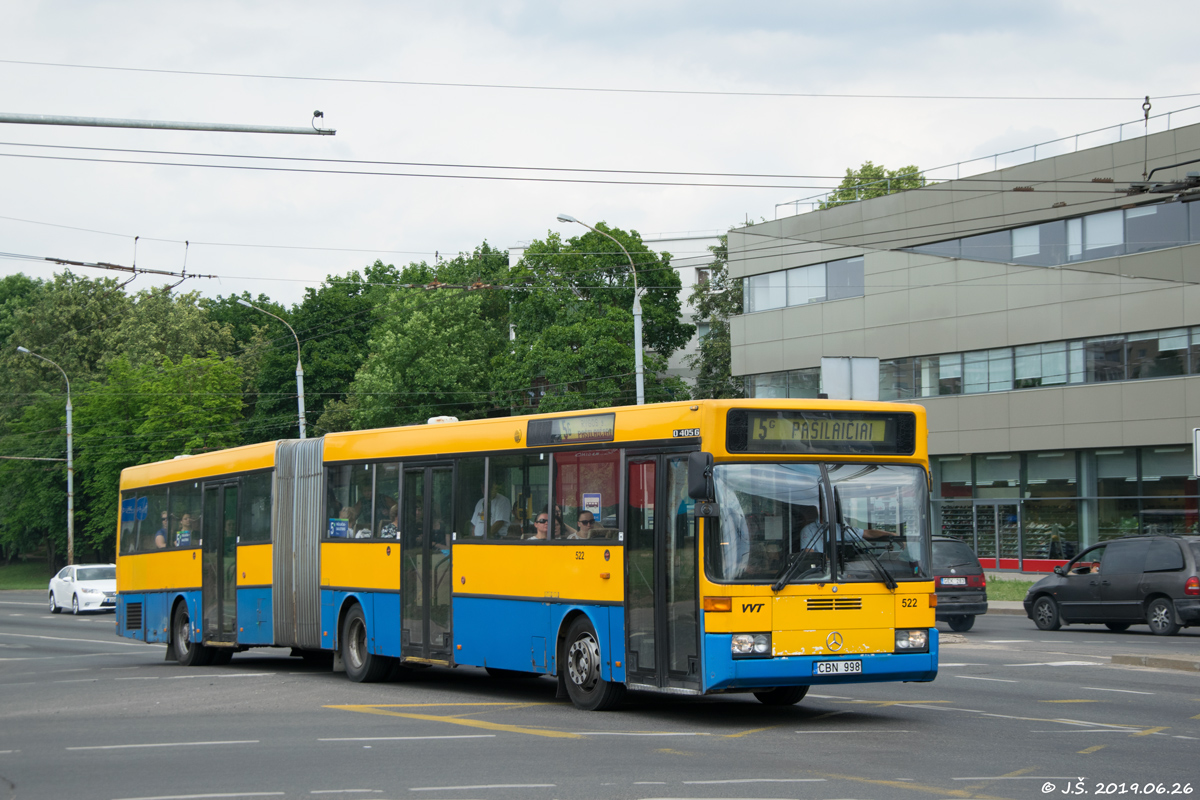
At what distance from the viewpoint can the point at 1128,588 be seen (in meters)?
23.3

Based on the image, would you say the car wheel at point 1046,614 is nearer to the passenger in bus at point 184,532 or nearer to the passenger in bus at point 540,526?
the passenger in bus at point 540,526

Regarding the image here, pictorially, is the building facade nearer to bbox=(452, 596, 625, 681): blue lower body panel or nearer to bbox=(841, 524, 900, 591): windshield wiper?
bbox=(452, 596, 625, 681): blue lower body panel

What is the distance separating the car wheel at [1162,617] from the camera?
22.5 m

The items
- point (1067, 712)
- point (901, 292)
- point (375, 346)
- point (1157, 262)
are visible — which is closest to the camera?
point (1067, 712)

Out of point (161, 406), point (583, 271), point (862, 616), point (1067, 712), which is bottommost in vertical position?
point (1067, 712)

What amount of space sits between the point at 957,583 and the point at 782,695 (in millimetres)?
12279

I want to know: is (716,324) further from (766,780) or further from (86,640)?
(766,780)

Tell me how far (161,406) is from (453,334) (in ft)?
47.9

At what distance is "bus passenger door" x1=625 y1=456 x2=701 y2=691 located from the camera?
11.5m

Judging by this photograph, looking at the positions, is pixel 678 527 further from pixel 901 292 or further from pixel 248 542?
pixel 901 292

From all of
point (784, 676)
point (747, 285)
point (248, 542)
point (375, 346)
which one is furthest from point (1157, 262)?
point (375, 346)

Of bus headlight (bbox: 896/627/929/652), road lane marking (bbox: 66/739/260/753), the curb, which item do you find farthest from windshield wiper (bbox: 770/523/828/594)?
the curb

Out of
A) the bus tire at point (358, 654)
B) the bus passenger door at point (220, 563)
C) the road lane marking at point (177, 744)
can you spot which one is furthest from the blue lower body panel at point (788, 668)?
the bus passenger door at point (220, 563)

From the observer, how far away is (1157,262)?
39281mm
